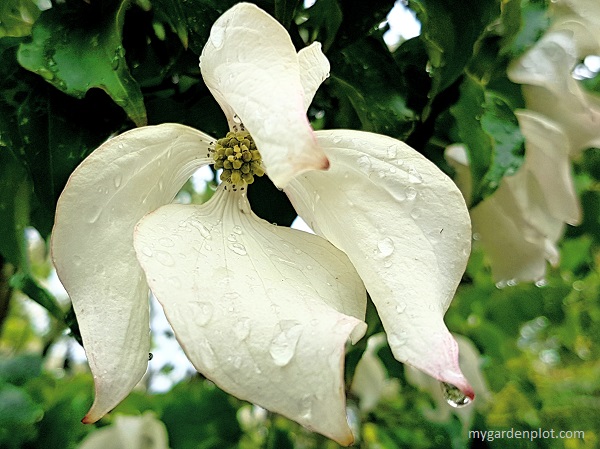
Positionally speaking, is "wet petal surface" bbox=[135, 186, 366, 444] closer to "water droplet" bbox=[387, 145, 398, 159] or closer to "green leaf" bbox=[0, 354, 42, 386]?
"water droplet" bbox=[387, 145, 398, 159]

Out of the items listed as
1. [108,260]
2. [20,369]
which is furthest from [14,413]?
[108,260]

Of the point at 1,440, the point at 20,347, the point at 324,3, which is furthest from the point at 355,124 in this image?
the point at 20,347

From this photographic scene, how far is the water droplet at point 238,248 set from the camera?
23 cm

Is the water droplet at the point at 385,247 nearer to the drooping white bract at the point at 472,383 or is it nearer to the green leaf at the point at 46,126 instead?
the green leaf at the point at 46,126

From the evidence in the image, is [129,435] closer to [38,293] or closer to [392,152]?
[38,293]

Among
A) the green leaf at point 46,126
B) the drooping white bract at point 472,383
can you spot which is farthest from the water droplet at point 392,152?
the drooping white bract at point 472,383

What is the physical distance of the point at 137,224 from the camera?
0.71 ft

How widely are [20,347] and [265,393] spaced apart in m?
1.12

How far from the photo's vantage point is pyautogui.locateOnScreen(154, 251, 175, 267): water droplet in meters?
0.20

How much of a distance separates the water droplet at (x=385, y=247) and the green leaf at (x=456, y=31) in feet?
0.37

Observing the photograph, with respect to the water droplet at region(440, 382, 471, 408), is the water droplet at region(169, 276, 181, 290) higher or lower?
higher

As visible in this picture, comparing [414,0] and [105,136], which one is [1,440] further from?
[414,0]

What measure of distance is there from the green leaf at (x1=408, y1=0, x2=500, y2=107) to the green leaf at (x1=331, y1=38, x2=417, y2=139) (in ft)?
0.07

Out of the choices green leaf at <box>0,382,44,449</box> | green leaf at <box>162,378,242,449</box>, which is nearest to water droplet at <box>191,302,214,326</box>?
green leaf at <box>0,382,44,449</box>
